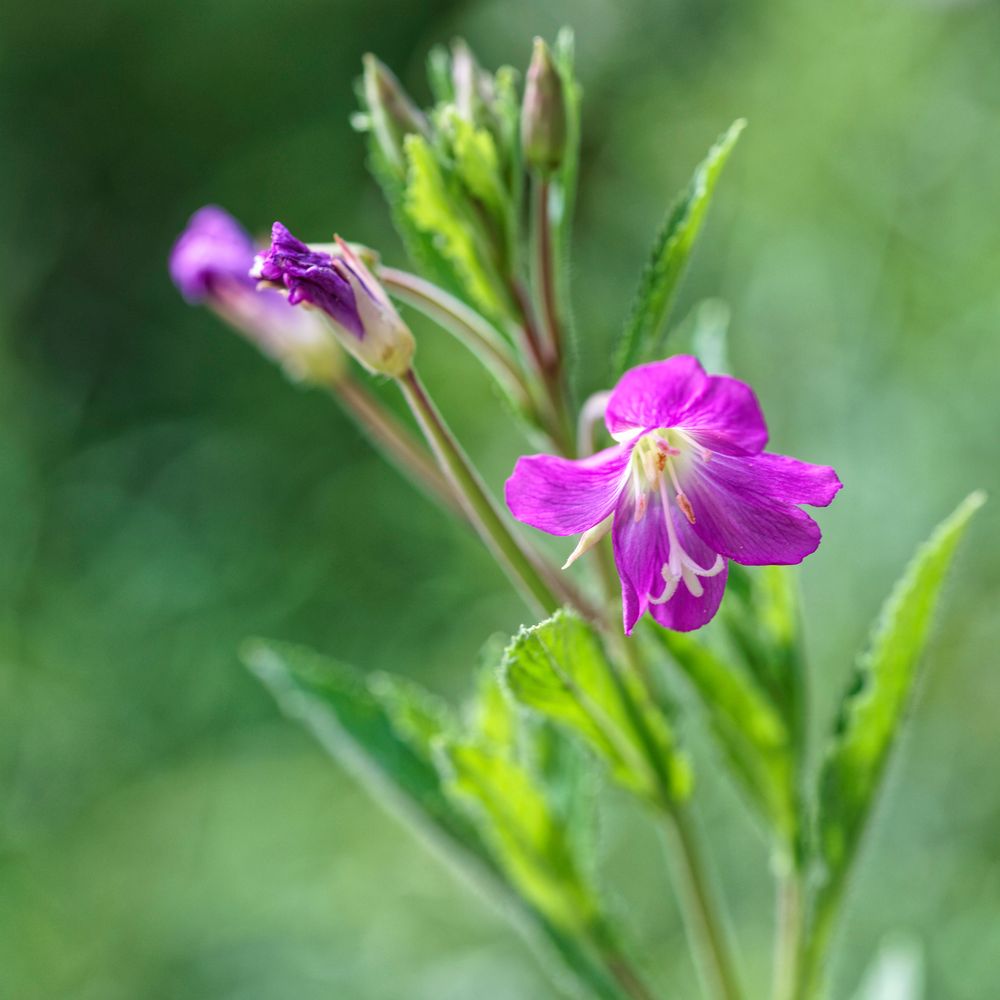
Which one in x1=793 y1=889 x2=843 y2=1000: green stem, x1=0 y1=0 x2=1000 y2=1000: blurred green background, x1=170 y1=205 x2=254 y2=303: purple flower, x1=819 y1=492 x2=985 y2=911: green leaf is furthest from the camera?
x1=0 y1=0 x2=1000 y2=1000: blurred green background

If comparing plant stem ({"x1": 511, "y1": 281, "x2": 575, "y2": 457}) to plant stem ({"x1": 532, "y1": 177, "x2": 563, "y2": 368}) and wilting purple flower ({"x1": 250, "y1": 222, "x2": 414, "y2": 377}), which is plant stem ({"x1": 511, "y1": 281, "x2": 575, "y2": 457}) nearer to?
plant stem ({"x1": 532, "y1": 177, "x2": 563, "y2": 368})

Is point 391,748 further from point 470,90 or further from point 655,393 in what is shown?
point 470,90

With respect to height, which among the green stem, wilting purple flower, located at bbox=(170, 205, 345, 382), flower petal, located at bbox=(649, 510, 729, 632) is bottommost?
the green stem

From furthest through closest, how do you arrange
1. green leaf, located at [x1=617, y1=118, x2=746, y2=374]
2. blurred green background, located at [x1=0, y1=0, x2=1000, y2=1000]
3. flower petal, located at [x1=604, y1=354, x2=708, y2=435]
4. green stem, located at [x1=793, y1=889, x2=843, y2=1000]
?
blurred green background, located at [x1=0, y1=0, x2=1000, y2=1000]
green stem, located at [x1=793, y1=889, x2=843, y2=1000]
green leaf, located at [x1=617, y1=118, x2=746, y2=374]
flower petal, located at [x1=604, y1=354, x2=708, y2=435]

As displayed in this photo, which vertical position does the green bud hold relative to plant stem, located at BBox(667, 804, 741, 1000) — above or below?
above

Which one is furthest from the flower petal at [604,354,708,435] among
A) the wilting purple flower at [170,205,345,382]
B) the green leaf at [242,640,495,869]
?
the wilting purple flower at [170,205,345,382]

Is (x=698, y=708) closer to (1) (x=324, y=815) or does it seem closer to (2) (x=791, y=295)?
(2) (x=791, y=295)

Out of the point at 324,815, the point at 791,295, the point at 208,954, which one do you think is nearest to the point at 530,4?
the point at 791,295
